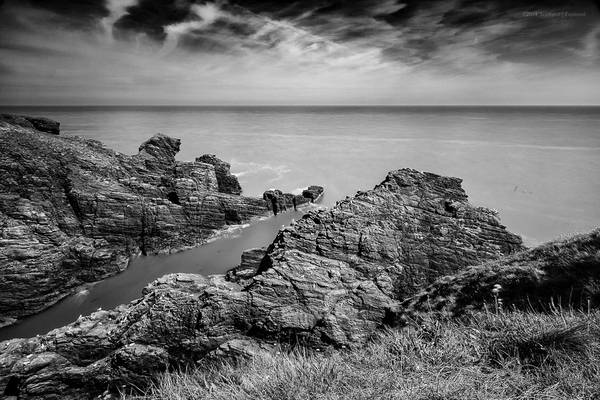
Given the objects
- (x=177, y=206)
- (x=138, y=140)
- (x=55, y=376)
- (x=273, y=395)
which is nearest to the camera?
(x=273, y=395)

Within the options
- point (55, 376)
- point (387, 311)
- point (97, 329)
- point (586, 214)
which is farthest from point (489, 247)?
point (586, 214)

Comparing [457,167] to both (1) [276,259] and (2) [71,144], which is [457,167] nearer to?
(1) [276,259]

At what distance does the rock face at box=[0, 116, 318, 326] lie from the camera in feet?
48.1

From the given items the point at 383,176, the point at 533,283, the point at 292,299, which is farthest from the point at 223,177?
the point at 533,283

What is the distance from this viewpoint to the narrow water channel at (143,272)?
45.8 ft

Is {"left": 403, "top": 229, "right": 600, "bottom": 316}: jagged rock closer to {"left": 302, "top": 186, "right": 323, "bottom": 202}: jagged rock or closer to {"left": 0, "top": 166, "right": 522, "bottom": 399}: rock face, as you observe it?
{"left": 0, "top": 166, "right": 522, "bottom": 399}: rock face

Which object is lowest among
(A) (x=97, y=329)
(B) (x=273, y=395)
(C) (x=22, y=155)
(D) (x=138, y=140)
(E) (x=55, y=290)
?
(E) (x=55, y=290)

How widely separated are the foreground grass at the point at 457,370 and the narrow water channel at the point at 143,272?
45.5 feet

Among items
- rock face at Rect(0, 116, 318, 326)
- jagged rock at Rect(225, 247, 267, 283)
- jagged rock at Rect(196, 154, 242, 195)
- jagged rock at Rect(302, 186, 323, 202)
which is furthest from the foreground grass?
Result: jagged rock at Rect(302, 186, 323, 202)

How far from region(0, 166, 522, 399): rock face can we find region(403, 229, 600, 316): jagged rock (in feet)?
6.00

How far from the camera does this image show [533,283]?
6.21m

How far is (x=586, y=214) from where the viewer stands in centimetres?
2734

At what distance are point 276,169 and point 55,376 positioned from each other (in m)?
39.7

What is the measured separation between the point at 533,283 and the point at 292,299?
6.64 metres
